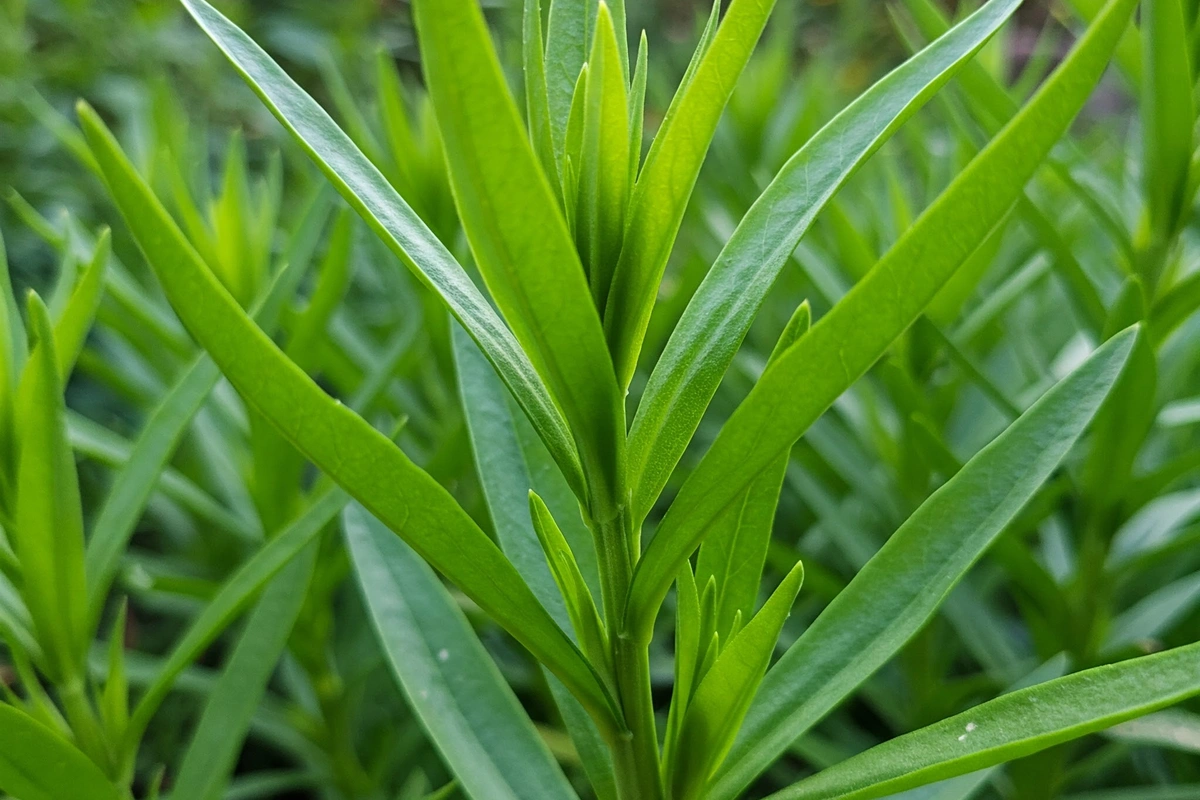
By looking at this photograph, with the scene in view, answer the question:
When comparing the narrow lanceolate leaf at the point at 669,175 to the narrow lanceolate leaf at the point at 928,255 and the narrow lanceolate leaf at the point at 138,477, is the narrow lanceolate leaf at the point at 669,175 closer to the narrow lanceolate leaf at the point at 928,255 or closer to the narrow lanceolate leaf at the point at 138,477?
the narrow lanceolate leaf at the point at 928,255

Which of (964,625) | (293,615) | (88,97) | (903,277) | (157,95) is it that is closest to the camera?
(903,277)

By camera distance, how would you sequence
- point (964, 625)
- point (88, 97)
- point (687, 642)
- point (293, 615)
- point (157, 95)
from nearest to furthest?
point (687, 642), point (293, 615), point (964, 625), point (157, 95), point (88, 97)

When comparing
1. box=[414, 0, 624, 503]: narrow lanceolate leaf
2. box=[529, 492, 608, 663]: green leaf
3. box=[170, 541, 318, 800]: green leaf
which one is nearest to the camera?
box=[414, 0, 624, 503]: narrow lanceolate leaf

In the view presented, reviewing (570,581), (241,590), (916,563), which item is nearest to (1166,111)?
(916,563)

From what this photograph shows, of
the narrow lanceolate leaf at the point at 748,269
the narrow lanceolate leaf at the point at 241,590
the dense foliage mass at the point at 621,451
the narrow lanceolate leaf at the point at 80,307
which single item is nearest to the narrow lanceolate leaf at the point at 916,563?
the dense foliage mass at the point at 621,451

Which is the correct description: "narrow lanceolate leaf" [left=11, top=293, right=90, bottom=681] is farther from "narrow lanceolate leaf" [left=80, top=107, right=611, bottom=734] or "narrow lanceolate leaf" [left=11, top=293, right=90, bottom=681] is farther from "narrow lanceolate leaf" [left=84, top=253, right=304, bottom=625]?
"narrow lanceolate leaf" [left=80, top=107, right=611, bottom=734]

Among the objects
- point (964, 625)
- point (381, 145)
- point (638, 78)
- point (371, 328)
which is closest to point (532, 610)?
point (638, 78)

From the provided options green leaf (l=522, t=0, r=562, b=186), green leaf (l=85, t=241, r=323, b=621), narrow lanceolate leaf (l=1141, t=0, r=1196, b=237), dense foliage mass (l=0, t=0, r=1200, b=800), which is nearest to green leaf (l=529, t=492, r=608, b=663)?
dense foliage mass (l=0, t=0, r=1200, b=800)

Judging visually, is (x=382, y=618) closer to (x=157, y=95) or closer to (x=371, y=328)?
(x=371, y=328)
